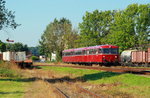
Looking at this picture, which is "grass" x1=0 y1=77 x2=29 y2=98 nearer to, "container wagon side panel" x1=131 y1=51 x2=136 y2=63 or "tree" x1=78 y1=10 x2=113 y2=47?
"container wagon side panel" x1=131 y1=51 x2=136 y2=63

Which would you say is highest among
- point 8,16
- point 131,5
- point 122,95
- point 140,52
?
point 131,5

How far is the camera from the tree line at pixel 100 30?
60.7m

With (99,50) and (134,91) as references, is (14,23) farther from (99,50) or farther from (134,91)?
(99,50)

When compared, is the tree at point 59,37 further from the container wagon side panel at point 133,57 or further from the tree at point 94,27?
the container wagon side panel at point 133,57

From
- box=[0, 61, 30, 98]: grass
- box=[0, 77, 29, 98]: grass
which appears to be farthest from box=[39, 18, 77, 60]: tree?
box=[0, 77, 29, 98]: grass

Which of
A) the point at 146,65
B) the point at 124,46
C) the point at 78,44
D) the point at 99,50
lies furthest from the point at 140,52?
the point at 78,44

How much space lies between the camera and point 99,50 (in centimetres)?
3803

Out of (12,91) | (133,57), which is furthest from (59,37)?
(12,91)

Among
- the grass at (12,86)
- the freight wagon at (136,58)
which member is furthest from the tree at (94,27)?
the grass at (12,86)

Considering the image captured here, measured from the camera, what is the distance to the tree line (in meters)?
60.7

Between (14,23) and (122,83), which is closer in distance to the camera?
(122,83)

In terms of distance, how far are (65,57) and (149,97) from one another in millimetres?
45146

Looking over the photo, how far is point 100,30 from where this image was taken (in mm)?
80812

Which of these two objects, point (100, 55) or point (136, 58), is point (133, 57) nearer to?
point (136, 58)
